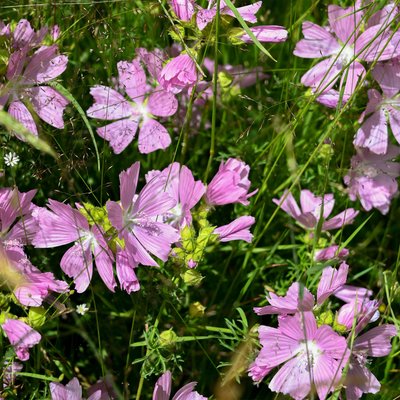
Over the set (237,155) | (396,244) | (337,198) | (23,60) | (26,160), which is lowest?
(396,244)

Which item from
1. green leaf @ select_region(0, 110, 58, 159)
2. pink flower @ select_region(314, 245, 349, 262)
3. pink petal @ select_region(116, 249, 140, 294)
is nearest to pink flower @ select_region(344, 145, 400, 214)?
pink flower @ select_region(314, 245, 349, 262)

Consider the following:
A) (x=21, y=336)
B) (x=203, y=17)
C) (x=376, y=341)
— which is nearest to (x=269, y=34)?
(x=203, y=17)

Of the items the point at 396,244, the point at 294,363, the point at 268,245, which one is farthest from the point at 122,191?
the point at 396,244

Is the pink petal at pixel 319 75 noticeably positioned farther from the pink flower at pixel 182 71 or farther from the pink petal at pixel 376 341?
the pink petal at pixel 376 341

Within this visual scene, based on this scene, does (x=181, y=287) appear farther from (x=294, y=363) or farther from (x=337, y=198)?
(x=337, y=198)

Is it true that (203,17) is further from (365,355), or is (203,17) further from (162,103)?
(365,355)

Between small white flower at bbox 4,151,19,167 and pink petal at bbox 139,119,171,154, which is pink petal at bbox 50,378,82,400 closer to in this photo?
small white flower at bbox 4,151,19,167
